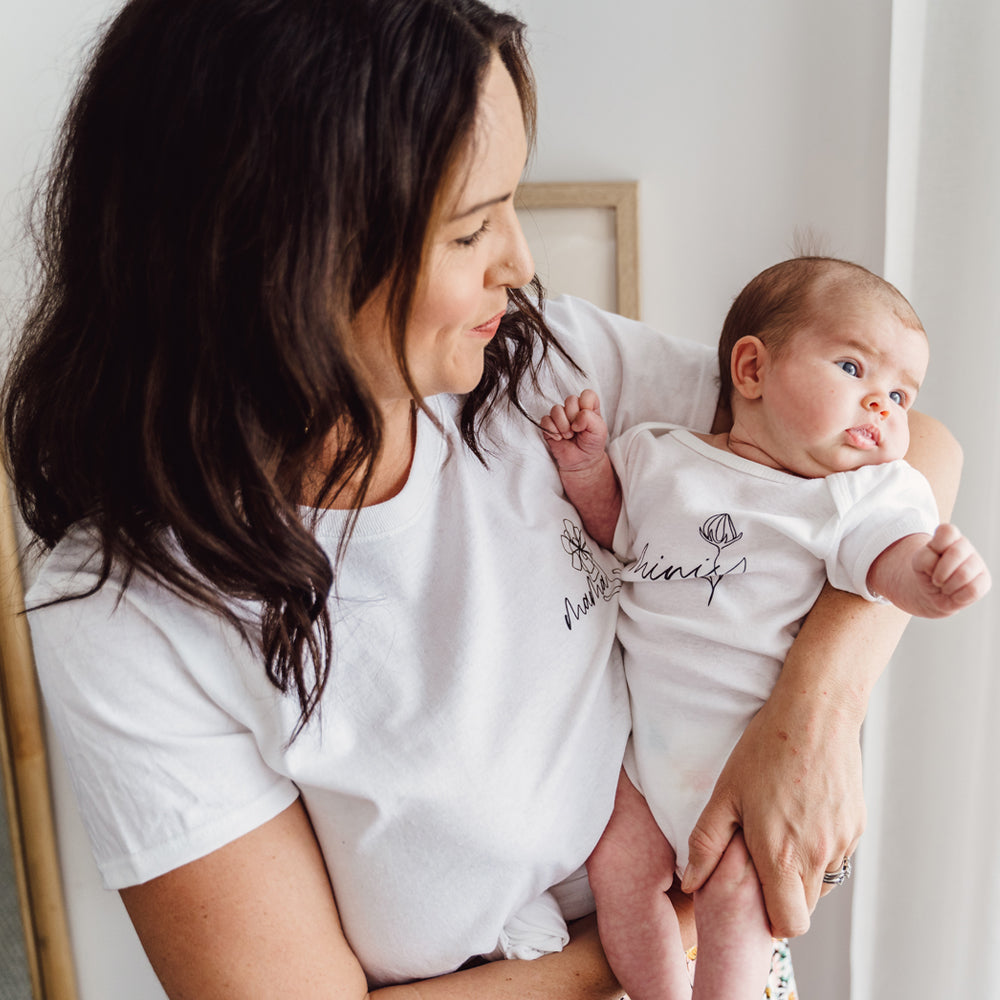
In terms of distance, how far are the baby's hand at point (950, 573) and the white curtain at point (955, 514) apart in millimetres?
378

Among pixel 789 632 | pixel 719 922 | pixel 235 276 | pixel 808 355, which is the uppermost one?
pixel 235 276

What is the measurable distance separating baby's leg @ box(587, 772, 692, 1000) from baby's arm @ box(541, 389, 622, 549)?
0.35 metres

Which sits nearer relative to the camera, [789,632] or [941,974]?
[789,632]

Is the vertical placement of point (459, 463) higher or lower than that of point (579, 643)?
higher

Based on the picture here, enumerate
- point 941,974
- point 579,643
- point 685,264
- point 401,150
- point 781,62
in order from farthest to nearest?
point 685,264, point 781,62, point 941,974, point 579,643, point 401,150

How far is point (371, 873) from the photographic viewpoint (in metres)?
0.88

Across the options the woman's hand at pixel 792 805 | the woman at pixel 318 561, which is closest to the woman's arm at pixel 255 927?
the woman at pixel 318 561

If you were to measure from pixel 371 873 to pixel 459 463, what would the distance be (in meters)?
0.43

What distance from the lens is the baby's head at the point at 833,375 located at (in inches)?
38.7

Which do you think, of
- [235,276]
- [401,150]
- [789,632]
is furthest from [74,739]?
[789,632]

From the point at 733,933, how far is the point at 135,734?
587 mm

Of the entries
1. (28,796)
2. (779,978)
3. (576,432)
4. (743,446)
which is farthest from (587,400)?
(28,796)

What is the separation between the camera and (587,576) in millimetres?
1015

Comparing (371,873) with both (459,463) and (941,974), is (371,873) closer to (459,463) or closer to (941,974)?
(459,463)
